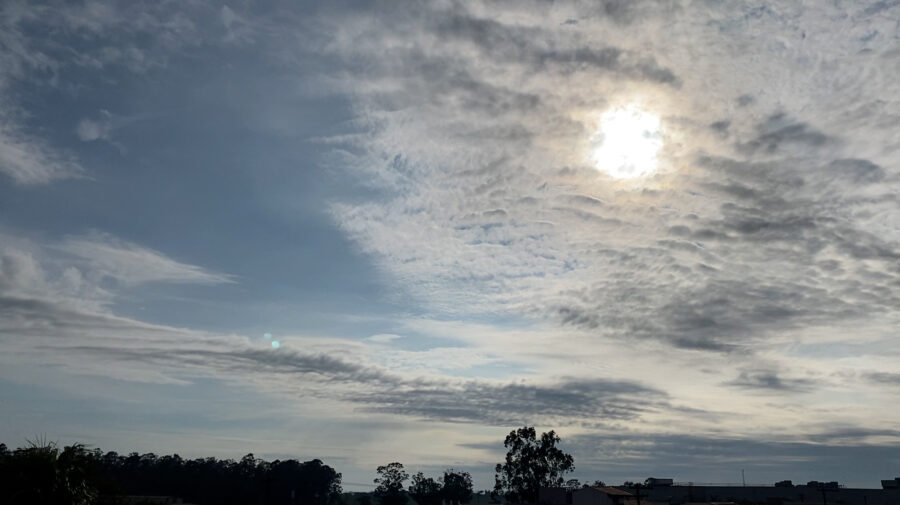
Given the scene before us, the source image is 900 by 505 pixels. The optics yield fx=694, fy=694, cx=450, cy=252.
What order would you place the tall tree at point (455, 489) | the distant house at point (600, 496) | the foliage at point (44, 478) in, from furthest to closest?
the tall tree at point (455, 489) → the distant house at point (600, 496) → the foliage at point (44, 478)

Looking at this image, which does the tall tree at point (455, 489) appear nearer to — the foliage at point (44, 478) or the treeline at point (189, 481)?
the treeline at point (189, 481)

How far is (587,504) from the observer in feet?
343

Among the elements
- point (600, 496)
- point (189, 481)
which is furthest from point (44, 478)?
point (189, 481)

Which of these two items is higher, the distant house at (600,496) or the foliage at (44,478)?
the foliage at (44,478)

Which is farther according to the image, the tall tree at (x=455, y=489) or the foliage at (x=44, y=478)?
the tall tree at (x=455, y=489)

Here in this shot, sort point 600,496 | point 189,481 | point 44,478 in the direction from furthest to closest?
point 189,481, point 600,496, point 44,478

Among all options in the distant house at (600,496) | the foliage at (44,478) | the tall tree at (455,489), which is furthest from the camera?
the tall tree at (455,489)

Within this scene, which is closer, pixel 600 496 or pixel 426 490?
pixel 600 496

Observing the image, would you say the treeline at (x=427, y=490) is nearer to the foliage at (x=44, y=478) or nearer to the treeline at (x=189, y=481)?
the treeline at (x=189, y=481)

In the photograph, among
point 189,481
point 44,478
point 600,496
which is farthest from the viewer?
point 189,481

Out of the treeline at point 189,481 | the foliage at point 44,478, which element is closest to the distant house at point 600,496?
the treeline at point 189,481

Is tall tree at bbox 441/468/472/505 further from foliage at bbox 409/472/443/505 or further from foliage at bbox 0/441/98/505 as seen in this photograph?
foliage at bbox 0/441/98/505

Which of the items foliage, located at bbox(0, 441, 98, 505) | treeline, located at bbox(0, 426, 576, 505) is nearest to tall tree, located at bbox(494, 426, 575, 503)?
treeline, located at bbox(0, 426, 576, 505)

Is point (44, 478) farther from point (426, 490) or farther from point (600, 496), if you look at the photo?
point (426, 490)
